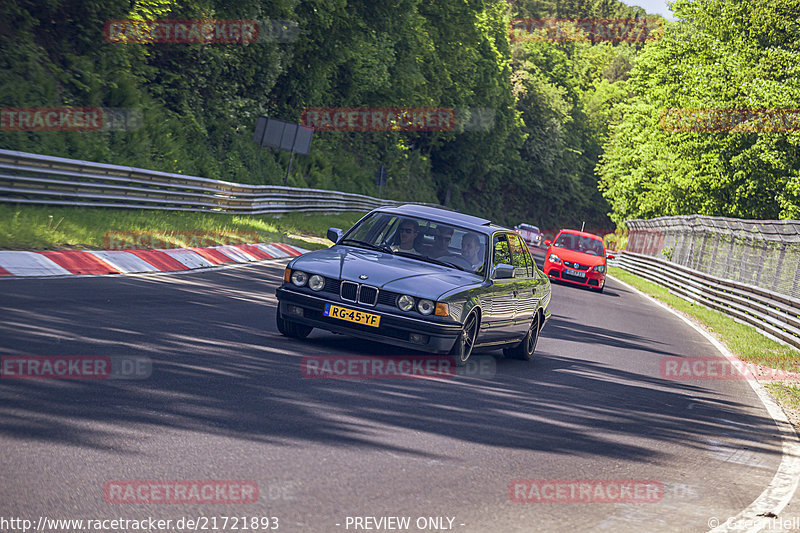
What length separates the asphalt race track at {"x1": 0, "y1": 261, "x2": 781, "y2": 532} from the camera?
4.68m

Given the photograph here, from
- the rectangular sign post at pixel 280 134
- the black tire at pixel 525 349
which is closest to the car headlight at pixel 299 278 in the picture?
the black tire at pixel 525 349

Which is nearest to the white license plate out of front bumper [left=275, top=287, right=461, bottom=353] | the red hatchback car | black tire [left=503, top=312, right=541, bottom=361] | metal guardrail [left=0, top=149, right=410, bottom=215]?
the red hatchback car

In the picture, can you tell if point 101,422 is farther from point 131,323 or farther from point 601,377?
point 601,377

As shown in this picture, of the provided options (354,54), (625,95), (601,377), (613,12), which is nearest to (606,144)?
(625,95)

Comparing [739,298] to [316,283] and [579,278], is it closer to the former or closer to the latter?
[579,278]

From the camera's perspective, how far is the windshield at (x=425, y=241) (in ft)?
32.1

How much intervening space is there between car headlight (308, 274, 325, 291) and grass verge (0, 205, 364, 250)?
18.5 ft

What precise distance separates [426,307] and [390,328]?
0.38 metres

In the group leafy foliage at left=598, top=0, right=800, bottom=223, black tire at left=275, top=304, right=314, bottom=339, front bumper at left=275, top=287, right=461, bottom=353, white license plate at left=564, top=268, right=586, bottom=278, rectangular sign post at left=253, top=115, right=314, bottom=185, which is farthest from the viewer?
leafy foliage at left=598, top=0, right=800, bottom=223

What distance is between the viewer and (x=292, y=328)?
9414 millimetres

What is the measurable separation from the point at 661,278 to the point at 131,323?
1201 inches

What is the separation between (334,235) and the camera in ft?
33.8

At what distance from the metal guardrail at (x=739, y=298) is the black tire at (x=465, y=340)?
31.5 feet

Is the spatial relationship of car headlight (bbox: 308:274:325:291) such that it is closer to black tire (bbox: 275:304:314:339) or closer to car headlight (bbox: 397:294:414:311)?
black tire (bbox: 275:304:314:339)
